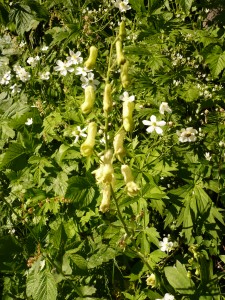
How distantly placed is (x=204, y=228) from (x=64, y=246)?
0.91 metres

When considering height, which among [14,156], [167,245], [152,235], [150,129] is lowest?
[167,245]

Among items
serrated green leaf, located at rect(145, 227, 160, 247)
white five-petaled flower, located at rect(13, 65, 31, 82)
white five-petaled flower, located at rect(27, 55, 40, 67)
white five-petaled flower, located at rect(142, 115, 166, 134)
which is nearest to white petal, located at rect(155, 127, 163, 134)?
white five-petaled flower, located at rect(142, 115, 166, 134)

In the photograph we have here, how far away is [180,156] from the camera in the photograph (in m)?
2.56

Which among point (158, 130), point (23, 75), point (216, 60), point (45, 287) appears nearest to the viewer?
point (45, 287)

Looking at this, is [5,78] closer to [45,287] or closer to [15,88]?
[15,88]

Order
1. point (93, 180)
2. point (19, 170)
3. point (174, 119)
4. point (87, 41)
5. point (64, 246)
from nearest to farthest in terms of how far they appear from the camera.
Result: point (64, 246), point (93, 180), point (19, 170), point (174, 119), point (87, 41)

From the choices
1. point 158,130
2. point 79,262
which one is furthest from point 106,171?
point 158,130

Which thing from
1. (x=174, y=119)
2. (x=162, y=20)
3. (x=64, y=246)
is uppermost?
(x=162, y=20)

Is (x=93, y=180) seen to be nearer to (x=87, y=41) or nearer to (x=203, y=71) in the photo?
(x=87, y=41)

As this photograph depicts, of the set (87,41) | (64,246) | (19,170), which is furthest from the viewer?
(87,41)

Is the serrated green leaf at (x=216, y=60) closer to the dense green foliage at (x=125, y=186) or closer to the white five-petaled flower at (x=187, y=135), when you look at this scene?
the dense green foliage at (x=125, y=186)

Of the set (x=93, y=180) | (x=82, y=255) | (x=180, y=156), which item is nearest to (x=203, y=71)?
(x=180, y=156)

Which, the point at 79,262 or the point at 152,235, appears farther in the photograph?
the point at 152,235

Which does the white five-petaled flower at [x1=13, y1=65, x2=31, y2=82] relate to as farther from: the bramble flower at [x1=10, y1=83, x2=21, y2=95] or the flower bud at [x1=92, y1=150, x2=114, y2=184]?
the flower bud at [x1=92, y1=150, x2=114, y2=184]
